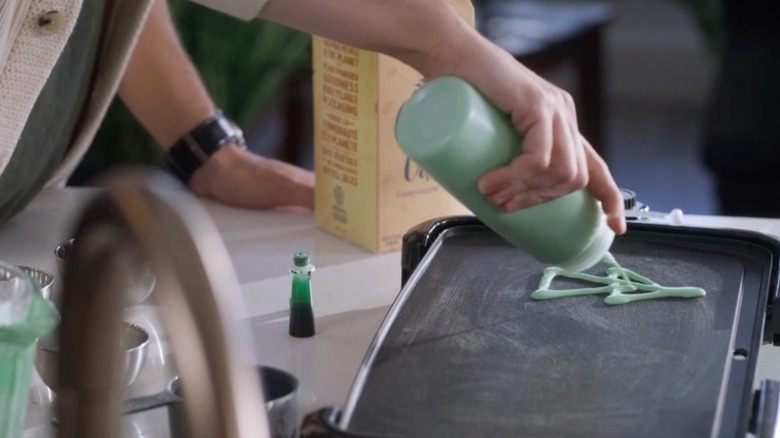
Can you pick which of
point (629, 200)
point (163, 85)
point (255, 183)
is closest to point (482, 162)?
point (629, 200)

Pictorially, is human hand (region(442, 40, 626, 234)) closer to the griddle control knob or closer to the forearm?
the griddle control knob

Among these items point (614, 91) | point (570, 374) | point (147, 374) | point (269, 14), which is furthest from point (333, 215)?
point (614, 91)

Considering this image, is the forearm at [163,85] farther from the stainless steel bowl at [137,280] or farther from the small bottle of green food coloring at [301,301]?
the stainless steel bowl at [137,280]

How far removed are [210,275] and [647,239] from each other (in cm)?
69

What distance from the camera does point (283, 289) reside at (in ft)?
3.49

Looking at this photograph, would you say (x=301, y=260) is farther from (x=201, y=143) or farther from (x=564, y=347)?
(x=201, y=143)

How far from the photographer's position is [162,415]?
2.60 feet

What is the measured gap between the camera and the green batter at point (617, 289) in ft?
2.91

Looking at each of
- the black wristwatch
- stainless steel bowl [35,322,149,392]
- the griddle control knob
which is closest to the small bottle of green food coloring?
stainless steel bowl [35,322,149,392]

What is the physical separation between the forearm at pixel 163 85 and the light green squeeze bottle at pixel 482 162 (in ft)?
2.01

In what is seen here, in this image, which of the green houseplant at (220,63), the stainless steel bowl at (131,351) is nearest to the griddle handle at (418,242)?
the stainless steel bowl at (131,351)

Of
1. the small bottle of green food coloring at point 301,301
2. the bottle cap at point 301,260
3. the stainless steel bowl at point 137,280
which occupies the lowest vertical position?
the stainless steel bowl at point 137,280

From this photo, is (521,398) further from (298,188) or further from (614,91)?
(614,91)

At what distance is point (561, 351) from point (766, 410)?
0.15 metres
